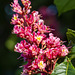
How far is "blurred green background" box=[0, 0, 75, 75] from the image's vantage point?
3195mm

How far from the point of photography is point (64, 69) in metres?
1.20

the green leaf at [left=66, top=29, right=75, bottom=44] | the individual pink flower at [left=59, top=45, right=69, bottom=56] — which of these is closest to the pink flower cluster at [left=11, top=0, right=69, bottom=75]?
the individual pink flower at [left=59, top=45, right=69, bottom=56]

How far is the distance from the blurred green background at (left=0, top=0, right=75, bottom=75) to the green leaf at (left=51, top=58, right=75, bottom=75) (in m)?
1.65

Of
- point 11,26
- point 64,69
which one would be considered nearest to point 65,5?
point 64,69

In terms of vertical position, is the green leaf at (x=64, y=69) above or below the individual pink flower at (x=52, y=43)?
below

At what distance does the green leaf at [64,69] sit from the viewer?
45.1 inches

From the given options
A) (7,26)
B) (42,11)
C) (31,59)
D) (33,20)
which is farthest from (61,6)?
(7,26)

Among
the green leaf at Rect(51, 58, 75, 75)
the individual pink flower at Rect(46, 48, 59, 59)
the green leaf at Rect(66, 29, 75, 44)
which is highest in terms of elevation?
the green leaf at Rect(66, 29, 75, 44)

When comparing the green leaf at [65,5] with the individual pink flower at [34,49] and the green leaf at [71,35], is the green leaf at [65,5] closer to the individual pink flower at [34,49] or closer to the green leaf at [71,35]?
the green leaf at [71,35]

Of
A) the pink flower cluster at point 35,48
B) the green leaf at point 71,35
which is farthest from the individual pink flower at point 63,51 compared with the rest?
the green leaf at point 71,35

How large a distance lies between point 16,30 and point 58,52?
11.4 inches

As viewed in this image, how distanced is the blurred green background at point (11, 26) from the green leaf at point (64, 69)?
5.40ft

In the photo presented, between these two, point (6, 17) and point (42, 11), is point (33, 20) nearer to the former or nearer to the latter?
point (42, 11)

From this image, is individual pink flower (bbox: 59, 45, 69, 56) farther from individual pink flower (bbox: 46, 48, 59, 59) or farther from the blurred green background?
the blurred green background
